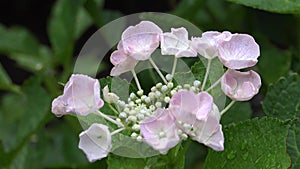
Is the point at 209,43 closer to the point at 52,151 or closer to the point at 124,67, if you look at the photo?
the point at 124,67

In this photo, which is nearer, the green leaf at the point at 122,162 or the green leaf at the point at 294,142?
the green leaf at the point at 122,162

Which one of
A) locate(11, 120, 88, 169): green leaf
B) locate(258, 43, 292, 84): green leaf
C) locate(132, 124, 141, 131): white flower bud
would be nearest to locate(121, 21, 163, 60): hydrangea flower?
locate(132, 124, 141, 131): white flower bud

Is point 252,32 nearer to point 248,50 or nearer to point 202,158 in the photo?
point 202,158

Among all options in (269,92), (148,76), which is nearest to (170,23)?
(148,76)

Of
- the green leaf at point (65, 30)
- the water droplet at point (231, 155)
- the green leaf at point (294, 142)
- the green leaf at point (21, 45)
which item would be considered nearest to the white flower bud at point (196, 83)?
the water droplet at point (231, 155)

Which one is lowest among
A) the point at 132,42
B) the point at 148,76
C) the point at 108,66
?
the point at 108,66

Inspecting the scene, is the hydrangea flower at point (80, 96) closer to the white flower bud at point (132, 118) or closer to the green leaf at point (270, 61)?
the white flower bud at point (132, 118)

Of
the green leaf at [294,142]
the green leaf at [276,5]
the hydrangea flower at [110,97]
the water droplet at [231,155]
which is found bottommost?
the green leaf at [294,142]

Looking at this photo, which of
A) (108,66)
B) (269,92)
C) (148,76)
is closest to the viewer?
(269,92)
